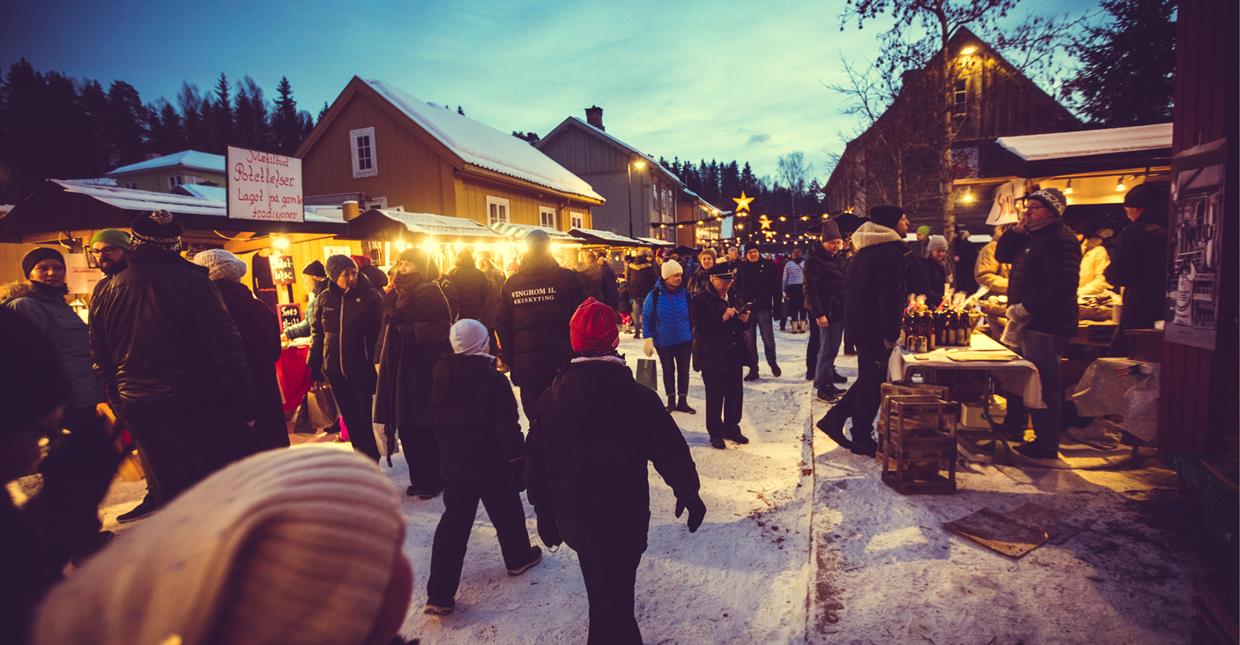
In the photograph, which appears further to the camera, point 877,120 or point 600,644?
point 877,120

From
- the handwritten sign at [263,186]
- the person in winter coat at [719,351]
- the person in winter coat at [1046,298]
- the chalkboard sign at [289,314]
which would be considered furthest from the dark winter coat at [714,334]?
the chalkboard sign at [289,314]

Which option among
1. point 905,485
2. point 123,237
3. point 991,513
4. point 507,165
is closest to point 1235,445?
point 991,513

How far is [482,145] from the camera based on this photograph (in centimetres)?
2092

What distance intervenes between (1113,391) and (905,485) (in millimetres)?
2564

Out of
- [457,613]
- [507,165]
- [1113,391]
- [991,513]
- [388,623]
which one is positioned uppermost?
[507,165]

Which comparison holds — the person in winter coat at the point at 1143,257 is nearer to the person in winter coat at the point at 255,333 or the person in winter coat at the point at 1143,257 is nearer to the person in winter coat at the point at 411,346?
the person in winter coat at the point at 411,346

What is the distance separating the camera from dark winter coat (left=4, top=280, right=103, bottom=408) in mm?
4531

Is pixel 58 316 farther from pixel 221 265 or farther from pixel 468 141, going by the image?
pixel 468 141

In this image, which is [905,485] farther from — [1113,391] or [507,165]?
[507,165]

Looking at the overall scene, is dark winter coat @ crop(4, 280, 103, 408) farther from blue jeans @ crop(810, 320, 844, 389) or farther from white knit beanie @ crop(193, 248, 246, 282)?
blue jeans @ crop(810, 320, 844, 389)

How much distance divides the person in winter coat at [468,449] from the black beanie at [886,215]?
4.02m

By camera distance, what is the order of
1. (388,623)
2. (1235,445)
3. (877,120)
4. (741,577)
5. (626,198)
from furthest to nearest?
(626,198), (877,120), (741,577), (1235,445), (388,623)

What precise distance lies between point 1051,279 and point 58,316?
856 cm

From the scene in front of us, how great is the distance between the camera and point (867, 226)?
5270 mm
